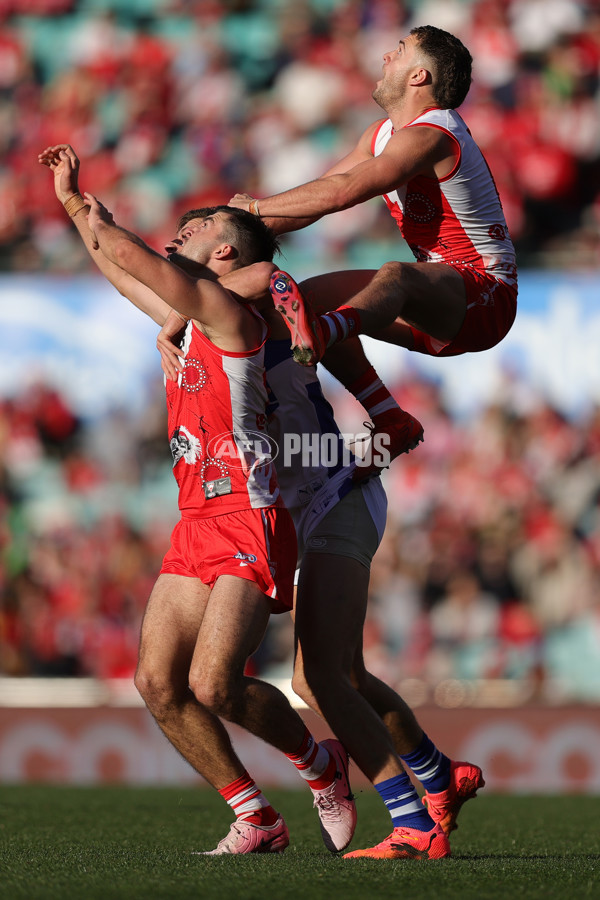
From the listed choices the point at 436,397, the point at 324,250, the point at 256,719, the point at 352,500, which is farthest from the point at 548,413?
the point at 256,719

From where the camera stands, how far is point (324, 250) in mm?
10969

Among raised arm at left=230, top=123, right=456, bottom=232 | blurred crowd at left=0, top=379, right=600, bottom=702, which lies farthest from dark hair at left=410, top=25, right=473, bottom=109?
blurred crowd at left=0, top=379, right=600, bottom=702

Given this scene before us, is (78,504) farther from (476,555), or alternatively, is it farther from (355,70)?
(355,70)

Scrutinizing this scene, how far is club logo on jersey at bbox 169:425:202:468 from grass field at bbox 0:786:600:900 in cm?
133

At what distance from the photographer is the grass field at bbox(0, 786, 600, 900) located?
10.5ft

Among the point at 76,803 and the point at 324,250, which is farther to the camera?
the point at 324,250

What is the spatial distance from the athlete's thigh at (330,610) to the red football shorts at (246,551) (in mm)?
131

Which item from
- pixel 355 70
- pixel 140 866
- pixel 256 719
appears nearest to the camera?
pixel 140 866

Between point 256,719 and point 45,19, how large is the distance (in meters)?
10.3

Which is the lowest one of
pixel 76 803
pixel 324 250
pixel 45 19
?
pixel 76 803

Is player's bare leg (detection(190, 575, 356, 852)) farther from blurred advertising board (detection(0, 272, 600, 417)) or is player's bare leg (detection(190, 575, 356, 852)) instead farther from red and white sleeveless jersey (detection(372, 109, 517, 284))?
blurred advertising board (detection(0, 272, 600, 417))

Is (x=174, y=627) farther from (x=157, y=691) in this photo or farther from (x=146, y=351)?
(x=146, y=351)

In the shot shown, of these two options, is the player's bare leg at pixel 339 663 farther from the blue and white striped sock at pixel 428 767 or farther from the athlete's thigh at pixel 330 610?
→ the blue and white striped sock at pixel 428 767

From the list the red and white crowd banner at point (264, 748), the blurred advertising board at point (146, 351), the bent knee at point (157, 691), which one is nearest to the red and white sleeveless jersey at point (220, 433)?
the bent knee at point (157, 691)
